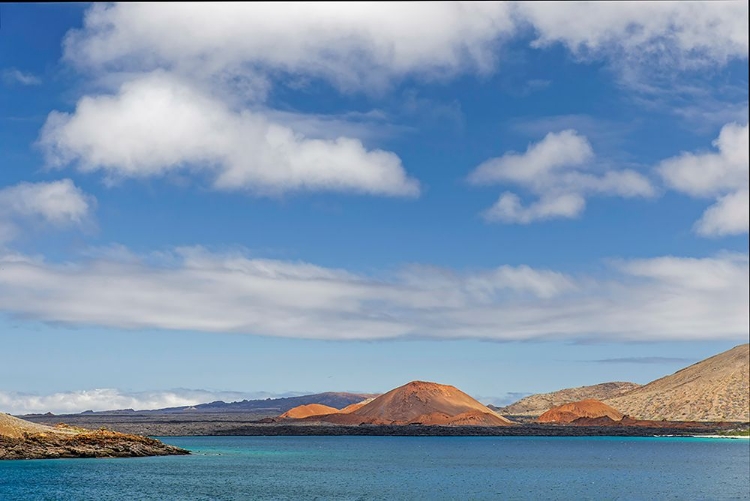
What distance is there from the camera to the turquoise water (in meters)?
87.1

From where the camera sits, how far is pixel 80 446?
144 meters

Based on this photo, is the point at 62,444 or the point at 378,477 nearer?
the point at 378,477

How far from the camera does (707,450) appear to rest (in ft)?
626

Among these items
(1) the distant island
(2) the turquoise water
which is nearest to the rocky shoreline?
(1) the distant island

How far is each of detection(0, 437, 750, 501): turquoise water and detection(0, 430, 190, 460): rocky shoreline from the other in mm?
3710

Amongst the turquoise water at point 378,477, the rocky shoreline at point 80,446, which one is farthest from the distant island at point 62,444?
the turquoise water at point 378,477

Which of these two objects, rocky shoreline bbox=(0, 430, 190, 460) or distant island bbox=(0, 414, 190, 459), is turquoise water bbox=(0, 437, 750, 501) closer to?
rocky shoreline bbox=(0, 430, 190, 460)

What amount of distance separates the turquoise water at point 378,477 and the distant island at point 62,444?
13.0 feet

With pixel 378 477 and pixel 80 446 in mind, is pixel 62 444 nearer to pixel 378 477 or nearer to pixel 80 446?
pixel 80 446

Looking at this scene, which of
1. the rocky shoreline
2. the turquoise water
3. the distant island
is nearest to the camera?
the turquoise water

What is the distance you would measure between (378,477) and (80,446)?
62.9m

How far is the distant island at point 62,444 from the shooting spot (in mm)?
Answer: 136500

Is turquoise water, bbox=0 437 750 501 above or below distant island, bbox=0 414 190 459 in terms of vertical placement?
below

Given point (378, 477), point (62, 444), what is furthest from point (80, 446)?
point (378, 477)
